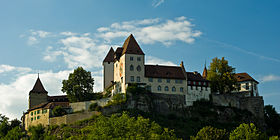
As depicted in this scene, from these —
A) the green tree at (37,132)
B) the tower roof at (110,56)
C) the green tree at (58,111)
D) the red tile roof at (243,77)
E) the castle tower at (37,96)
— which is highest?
the tower roof at (110,56)

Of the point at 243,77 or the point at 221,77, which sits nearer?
the point at 221,77

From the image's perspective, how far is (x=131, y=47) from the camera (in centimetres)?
9288

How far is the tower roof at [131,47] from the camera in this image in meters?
92.0

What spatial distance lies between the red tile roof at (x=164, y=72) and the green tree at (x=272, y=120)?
72.0 feet

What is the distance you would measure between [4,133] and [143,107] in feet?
101

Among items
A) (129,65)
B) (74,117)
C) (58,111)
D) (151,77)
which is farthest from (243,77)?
(58,111)

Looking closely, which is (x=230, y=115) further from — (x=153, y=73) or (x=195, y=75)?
(x=153, y=73)

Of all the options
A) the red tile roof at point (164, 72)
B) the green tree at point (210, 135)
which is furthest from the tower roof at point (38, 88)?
the green tree at point (210, 135)

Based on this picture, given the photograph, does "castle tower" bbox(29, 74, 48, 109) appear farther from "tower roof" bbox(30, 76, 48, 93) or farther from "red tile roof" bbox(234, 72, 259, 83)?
"red tile roof" bbox(234, 72, 259, 83)

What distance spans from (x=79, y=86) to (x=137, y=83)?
12.0 metres

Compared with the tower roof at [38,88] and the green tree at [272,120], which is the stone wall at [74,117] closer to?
the tower roof at [38,88]

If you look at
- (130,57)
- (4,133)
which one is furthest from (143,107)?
(4,133)

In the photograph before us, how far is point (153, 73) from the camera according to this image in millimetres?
92688

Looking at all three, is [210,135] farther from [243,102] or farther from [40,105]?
[40,105]
